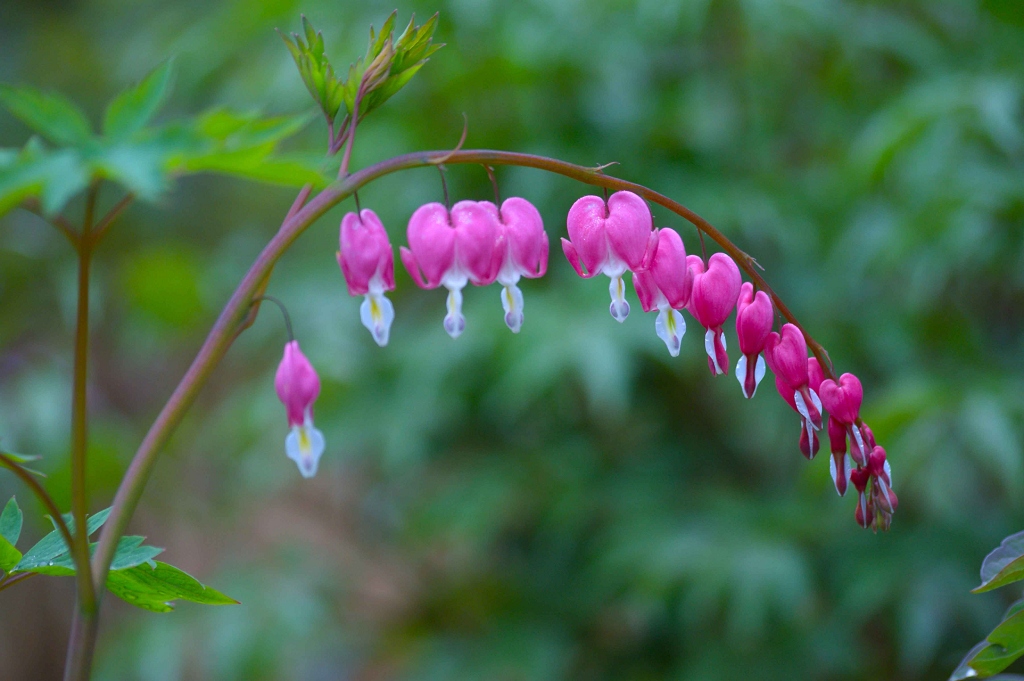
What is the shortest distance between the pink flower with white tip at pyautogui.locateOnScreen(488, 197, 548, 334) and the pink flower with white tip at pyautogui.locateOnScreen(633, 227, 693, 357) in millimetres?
75

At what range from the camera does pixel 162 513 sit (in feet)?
7.79

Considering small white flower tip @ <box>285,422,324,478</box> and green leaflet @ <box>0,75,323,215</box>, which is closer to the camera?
green leaflet @ <box>0,75,323,215</box>

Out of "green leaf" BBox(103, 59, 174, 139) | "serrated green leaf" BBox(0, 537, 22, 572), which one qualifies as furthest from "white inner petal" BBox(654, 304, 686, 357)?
"serrated green leaf" BBox(0, 537, 22, 572)

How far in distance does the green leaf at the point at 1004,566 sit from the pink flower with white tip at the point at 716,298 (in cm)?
23

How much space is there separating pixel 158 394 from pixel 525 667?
7.13 ft

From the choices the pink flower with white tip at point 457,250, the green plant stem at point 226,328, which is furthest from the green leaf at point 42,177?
the pink flower with white tip at point 457,250

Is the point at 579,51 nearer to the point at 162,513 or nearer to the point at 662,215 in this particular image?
the point at 662,215

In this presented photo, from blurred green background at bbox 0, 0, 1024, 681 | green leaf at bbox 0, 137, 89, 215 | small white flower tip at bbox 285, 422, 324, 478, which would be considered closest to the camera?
green leaf at bbox 0, 137, 89, 215

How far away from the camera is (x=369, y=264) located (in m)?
0.53

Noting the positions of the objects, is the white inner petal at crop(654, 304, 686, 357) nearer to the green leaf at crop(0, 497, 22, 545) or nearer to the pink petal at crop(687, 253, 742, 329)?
the pink petal at crop(687, 253, 742, 329)

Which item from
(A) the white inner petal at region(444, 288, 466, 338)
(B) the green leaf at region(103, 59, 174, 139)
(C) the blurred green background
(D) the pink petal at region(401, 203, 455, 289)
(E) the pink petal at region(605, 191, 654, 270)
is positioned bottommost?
(C) the blurred green background

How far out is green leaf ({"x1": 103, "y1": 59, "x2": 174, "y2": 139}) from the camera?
0.43 m

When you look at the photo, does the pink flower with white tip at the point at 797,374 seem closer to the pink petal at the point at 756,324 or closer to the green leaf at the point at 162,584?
the pink petal at the point at 756,324

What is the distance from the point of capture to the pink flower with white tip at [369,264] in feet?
1.74
